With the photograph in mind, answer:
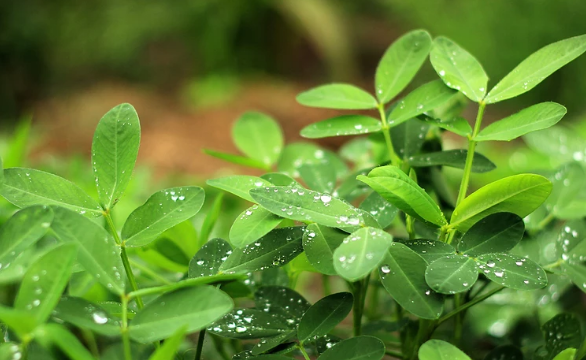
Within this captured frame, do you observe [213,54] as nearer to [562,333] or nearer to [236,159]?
[236,159]

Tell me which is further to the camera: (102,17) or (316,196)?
(102,17)

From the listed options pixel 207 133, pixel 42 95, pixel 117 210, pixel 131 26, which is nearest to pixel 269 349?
pixel 117 210

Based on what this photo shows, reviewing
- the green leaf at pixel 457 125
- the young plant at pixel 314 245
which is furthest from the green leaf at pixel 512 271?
the green leaf at pixel 457 125

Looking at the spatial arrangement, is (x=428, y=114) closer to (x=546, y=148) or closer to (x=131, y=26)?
(x=546, y=148)

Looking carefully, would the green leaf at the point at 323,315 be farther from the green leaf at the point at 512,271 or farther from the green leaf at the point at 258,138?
the green leaf at the point at 258,138

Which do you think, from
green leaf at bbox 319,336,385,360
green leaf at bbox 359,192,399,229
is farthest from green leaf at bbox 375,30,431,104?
green leaf at bbox 319,336,385,360

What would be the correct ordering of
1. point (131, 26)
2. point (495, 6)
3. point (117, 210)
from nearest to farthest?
point (117, 210)
point (495, 6)
point (131, 26)

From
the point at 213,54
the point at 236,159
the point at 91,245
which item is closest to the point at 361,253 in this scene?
the point at 91,245
